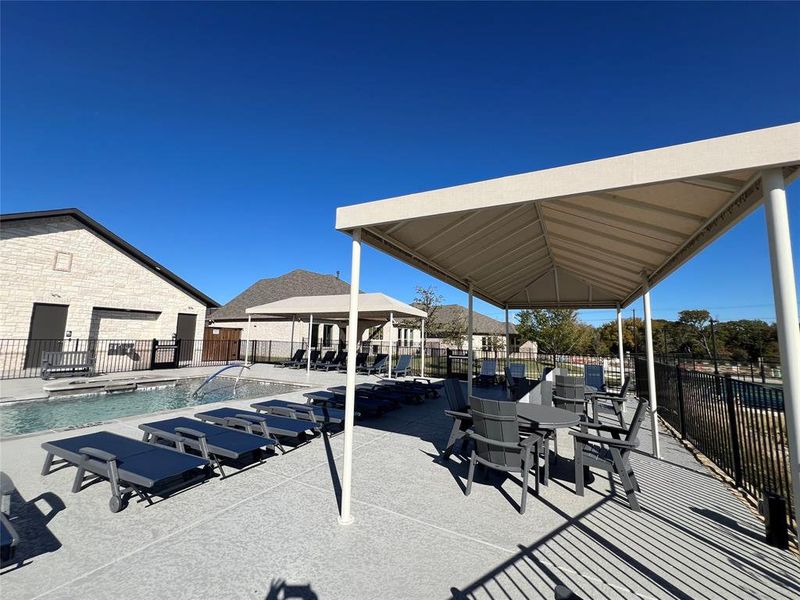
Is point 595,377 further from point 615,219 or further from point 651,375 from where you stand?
point 615,219

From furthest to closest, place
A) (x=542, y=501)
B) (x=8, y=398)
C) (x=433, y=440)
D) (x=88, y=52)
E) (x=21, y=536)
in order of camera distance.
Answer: (x=88, y=52)
(x=8, y=398)
(x=433, y=440)
(x=542, y=501)
(x=21, y=536)

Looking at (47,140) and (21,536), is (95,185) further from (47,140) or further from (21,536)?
(21,536)

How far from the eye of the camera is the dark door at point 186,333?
64.6 feet

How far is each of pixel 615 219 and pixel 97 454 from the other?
21.7ft

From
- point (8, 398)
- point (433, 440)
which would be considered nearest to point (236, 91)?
point (8, 398)

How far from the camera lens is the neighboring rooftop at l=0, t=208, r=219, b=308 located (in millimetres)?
14158

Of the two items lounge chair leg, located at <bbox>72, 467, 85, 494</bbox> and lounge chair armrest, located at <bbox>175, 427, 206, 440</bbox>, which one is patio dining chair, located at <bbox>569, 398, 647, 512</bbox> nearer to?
lounge chair armrest, located at <bbox>175, 427, 206, 440</bbox>

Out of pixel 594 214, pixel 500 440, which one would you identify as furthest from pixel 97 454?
pixel 594 214

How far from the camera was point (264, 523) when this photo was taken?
3.19m

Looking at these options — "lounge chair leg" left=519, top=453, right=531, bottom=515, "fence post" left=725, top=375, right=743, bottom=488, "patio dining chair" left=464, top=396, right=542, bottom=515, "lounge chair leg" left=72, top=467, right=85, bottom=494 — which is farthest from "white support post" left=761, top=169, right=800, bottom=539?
"lounge chair leg" left=72, top=467, right=85, bottom=494

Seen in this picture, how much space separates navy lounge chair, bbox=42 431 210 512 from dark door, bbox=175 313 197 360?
1725 centimetres

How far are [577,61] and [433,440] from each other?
12394 mm

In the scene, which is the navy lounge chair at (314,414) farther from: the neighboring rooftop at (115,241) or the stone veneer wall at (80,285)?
the neighboring rooftop at (115,241)

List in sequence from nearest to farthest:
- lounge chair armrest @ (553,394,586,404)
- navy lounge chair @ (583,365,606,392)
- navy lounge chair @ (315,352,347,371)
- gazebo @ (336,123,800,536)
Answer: gazebo @ (336,123,800,536) → lounge chair armrest @ (553,394,586,404) → navy lounge chair @ (583,365,606,392) → navy lounge chair @ (315,352,347,371)
